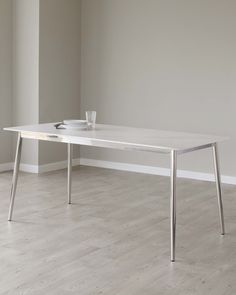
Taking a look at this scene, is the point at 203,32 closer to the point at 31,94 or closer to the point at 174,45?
the point at 174,45

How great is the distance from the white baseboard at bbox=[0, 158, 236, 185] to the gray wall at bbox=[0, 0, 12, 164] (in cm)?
21

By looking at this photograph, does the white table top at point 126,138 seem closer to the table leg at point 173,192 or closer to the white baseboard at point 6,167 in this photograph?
the table leg at point 173,192

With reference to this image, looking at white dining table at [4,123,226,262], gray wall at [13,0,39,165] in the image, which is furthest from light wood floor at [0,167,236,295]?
gray wall at [13,0,39,165]

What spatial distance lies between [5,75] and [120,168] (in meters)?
1.60

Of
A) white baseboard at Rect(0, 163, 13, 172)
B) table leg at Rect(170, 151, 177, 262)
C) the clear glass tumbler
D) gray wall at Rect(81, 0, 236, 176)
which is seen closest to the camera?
table leg at Rect(170, 151, 177, 262)

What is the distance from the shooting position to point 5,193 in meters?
5.14

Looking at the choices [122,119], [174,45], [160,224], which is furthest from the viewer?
[122,119]

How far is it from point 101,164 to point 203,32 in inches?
73.8

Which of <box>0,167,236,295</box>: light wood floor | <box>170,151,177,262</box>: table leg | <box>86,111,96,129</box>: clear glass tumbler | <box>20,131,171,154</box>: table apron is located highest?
<box>86,111,96,129</box>: clear glass tumbler

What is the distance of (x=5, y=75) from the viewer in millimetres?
6113

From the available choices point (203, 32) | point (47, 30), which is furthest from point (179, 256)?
point (47, 30)

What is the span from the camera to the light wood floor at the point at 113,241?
3.04 m

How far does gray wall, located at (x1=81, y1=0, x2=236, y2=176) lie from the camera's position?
Result: 18.8 ft

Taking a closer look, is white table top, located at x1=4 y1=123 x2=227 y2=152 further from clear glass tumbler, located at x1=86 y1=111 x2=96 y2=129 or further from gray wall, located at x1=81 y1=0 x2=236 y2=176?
gray wall, located at x1=81 y1=0 x2=236 y2=176
